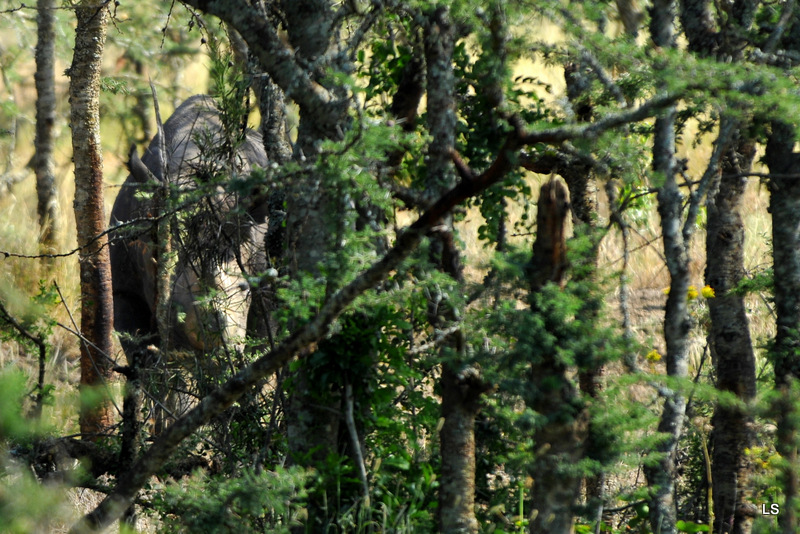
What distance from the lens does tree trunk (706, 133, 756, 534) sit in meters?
5.38

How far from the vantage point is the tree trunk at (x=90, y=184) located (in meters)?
7.50

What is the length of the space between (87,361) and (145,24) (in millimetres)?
10175

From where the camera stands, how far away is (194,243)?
5.82 meters

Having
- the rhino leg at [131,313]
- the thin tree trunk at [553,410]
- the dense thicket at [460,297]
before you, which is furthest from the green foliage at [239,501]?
the rhino leg at [131,313]

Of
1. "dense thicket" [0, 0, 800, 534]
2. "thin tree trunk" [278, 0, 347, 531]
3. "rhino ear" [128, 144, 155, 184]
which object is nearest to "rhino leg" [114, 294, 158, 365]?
"rhino ear" [128, 144, 155, 184]

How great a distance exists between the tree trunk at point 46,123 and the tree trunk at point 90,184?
2.74 metres

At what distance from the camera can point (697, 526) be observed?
4656mm

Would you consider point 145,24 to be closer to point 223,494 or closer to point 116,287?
point 116,287

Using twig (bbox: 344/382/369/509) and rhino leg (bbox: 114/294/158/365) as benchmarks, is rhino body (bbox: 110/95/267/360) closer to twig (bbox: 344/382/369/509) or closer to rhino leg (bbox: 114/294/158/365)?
rhino leg (bbox: 114/294/158/365)

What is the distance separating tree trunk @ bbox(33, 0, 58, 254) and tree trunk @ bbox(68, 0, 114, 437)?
9.00ft

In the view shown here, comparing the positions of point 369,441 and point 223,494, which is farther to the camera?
point 369,441

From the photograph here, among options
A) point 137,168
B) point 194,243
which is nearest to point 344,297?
point 194,243

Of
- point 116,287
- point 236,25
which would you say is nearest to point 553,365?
point 236,25

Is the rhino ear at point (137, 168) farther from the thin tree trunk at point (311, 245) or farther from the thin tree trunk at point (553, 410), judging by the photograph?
the thin tree trunk at point (553, 410)
